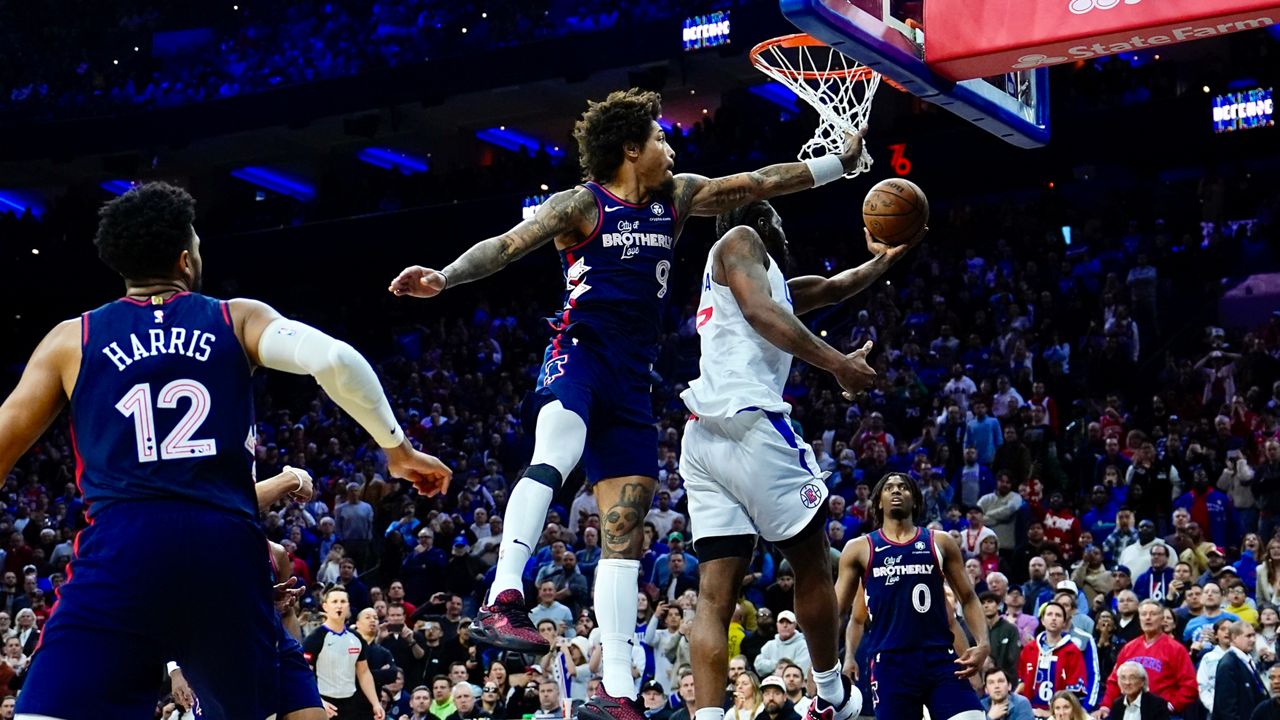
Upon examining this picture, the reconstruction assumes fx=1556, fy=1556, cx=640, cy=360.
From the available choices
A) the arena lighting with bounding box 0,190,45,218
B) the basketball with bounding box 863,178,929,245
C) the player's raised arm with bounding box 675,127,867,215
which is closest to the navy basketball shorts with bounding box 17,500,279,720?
the player's raised arm with bounding box 675,127,867,215

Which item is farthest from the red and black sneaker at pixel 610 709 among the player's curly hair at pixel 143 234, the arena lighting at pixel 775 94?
the arena lighting at pixel 775 94

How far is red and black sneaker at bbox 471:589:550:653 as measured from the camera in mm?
5605

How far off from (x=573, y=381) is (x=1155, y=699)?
7.42m

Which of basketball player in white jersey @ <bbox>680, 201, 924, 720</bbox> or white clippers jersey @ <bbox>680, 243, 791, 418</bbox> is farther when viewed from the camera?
white clippers jersey @ <bbox>680, 243, 791, 418</bbox>

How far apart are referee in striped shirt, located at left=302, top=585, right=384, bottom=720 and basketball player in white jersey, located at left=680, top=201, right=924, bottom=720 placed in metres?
6.71

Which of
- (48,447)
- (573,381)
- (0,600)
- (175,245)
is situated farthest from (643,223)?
(48,447)

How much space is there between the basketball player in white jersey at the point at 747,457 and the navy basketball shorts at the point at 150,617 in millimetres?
2585

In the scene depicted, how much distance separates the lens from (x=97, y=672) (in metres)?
4.18

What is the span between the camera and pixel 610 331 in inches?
246

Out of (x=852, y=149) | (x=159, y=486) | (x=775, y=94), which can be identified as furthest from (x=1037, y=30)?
(x=775, y=94)

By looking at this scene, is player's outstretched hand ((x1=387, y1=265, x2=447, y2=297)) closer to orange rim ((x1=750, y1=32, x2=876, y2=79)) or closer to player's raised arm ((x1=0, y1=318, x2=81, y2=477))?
player's raised arm ((x1=0, y1=318, x2=81, y2=477))

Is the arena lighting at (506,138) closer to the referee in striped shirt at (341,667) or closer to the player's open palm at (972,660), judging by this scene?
the referee in striped shirt at (341,667)

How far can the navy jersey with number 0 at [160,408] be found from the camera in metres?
4.30

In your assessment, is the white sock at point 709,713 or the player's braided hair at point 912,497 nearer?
the white sock at point 709,713
